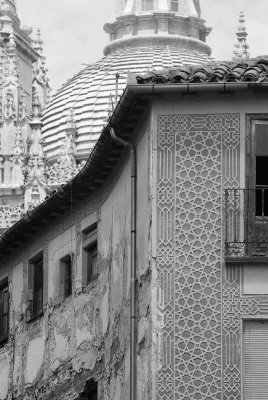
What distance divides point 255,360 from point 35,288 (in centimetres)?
1184

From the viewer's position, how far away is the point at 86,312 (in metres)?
41.3

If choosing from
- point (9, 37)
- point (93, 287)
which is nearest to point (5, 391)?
point (93, 287)

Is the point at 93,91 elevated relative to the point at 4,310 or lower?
elevated

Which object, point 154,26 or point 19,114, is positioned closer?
point 19,114

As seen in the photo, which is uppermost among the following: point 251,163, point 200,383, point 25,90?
point 25,90

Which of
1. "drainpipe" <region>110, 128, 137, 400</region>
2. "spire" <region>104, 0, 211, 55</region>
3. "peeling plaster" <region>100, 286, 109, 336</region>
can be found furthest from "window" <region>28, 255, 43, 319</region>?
"spire" <region>104, 0, 211, 55</region>

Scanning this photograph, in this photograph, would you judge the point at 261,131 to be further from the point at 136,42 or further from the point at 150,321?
the point at 136,42

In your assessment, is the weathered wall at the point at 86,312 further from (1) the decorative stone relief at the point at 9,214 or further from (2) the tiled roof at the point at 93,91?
(2) the tiled roof at the point at 93,91

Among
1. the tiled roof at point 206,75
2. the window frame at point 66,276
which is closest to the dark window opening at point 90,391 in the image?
the window frame at point 66,276

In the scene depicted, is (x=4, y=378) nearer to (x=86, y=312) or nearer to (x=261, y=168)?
(x=86, y=312)

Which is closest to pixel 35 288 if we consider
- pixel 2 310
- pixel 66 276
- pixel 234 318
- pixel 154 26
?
pixel 66 276

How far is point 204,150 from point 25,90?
57.4m

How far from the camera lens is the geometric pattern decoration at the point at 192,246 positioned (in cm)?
3369

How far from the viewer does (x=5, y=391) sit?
152 ft
